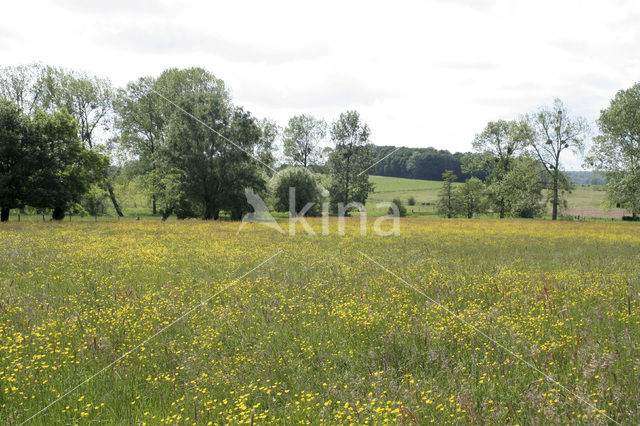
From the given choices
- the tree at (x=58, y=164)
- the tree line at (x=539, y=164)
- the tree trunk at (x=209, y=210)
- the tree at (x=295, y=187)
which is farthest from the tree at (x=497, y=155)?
the tree at (x=58, y=164)

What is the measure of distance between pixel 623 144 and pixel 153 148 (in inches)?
2099

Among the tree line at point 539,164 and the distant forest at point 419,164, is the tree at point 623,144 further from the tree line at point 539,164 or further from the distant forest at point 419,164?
the distant forest at point 419,164

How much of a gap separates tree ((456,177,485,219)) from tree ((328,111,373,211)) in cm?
1729

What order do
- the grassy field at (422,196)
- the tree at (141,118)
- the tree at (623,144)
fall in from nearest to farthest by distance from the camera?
1. the tree at (623,144)
2. the tree at (141,118)
3. the grassy field at (422,196)

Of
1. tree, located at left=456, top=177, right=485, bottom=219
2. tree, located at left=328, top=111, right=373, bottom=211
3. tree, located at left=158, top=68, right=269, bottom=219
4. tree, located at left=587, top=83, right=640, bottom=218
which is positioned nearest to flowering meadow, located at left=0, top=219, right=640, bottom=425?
tree, located at left=158, top=68, right=269, bottom=219

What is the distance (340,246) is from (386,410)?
458 inches

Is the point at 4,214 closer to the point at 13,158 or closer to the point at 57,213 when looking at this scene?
the point at 57,213

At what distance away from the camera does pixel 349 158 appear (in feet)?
184

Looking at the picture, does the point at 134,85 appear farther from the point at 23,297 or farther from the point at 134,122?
the point at 23,297

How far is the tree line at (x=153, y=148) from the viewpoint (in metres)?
26.0

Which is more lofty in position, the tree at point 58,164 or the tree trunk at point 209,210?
the tree at point 58,164

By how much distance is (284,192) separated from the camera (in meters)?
48.3

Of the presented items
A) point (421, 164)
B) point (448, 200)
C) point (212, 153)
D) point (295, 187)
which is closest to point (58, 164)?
point (212, 153)

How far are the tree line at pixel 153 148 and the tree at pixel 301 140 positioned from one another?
6738mm
